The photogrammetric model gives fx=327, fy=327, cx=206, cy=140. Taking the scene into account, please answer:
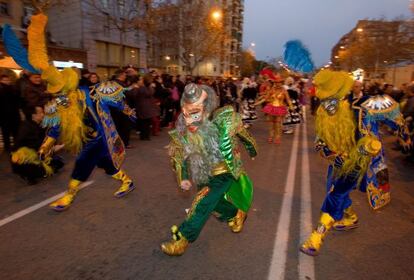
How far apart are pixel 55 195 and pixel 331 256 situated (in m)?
4.01

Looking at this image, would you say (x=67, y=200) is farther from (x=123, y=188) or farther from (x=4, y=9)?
(x=4, y=9)

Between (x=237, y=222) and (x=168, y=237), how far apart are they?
0.80m

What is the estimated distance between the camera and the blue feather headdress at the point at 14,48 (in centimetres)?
385

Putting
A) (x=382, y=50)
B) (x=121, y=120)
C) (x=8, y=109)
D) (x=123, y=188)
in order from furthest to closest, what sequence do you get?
(x=382, y=50) → (x=121, y=120) → (x=8, y=109) → (x=123, y=188)

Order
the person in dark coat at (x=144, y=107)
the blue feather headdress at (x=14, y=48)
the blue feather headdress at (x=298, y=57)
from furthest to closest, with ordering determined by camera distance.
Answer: the person in dark coat at (x=144, y=107) < the blue feather headdress at (x=298, y=57) < the blue feather headdress at (x=14, y=48)

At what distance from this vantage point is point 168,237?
147 inches

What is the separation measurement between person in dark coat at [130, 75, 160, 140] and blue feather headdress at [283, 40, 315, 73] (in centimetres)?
398

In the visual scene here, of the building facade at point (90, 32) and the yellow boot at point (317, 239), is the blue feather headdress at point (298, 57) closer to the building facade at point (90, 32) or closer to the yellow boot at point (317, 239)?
the yellow boot at point (317, 239)

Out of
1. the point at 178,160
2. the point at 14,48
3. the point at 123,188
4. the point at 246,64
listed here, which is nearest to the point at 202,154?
the point at 178,160

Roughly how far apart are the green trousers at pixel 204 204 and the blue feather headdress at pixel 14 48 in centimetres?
263

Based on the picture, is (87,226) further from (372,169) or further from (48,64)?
(372,169)

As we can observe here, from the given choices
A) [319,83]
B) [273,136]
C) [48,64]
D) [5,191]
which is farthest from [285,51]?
[5,191]

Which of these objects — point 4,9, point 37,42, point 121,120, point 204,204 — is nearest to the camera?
point 204,204

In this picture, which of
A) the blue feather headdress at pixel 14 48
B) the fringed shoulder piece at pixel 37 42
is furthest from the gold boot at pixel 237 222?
the blue feather headdress at pixel 14 48
